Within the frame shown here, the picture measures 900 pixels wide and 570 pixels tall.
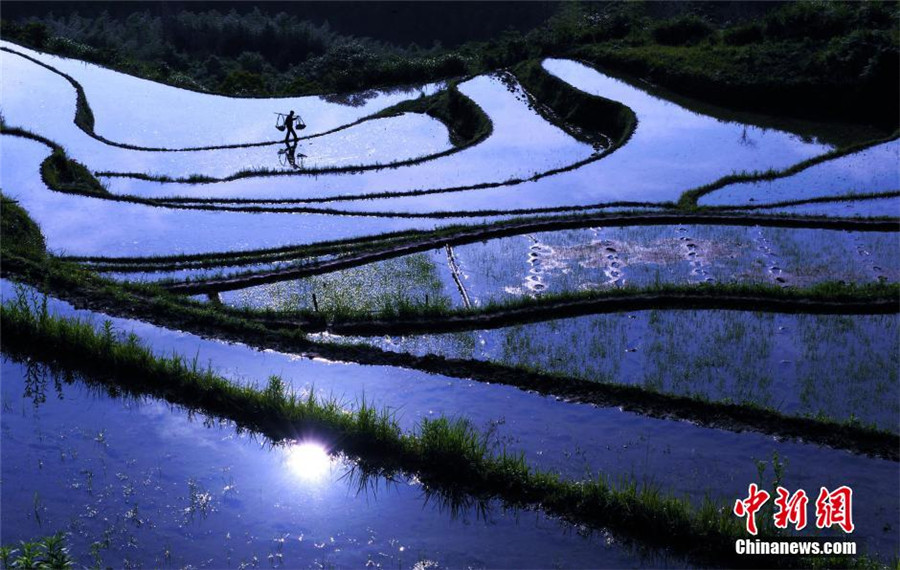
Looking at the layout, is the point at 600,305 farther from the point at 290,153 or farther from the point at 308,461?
the point at 290,153

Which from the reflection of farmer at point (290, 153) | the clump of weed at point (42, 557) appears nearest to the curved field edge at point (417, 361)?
the clump of weed at point (42, 557)

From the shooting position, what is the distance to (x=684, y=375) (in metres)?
7.49

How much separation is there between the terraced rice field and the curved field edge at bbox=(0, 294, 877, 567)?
5 centimetres

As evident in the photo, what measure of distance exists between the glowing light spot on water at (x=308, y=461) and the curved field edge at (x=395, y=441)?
11 centimetres

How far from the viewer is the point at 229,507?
5.72 metres

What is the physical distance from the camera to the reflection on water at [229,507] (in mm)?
5309

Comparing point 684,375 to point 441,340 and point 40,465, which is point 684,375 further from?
point 40,465

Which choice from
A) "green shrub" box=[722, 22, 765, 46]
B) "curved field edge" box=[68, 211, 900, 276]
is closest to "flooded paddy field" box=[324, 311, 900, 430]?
"curved field edge" box=[68, 211, 900, 276]

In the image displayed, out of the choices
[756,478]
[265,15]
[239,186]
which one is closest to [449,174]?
[239,186]

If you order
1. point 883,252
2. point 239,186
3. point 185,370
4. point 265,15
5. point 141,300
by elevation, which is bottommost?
point 185,370

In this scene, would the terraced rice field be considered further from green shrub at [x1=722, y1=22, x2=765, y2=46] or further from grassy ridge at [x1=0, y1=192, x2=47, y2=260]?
green shrub at [x1=722, y1=22, x2=765, y2=46]

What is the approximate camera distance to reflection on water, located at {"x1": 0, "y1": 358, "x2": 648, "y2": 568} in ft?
17.4

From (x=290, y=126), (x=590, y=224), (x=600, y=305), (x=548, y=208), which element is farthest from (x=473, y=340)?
(x=290, y=126)

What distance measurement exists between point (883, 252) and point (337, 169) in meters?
8.08
